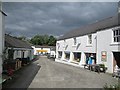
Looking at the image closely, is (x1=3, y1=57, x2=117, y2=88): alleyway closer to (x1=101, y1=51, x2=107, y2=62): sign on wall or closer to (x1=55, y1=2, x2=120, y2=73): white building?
(x1=55, y1=2, x2=120, y2=73): white building

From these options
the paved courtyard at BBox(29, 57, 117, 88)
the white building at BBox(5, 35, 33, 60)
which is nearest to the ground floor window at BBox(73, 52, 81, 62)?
the white building at BBox(5, 35, 33, 60)

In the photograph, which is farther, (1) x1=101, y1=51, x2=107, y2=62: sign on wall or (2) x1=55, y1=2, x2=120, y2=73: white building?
(1) x1=101, y1=51, x2=107, y2=62: sign on wall

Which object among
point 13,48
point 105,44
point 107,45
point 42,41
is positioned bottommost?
point 13,48

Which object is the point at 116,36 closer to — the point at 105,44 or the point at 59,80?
the point at 105,44

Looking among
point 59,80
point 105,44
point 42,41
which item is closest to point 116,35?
point 105,44

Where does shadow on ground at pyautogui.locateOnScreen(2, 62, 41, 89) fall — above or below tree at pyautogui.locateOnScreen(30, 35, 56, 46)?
below

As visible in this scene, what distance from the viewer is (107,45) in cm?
2108

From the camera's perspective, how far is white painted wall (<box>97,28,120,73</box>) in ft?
65.8

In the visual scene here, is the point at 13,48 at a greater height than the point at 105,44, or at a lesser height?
lesser

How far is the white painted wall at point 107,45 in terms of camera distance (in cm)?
2005

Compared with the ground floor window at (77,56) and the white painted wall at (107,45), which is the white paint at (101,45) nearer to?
the white painted wall at (107,45)

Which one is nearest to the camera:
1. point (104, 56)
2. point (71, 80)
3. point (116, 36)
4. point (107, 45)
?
point (71, 80)

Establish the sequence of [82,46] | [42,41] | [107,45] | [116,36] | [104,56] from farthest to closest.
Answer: [42,41]
[82,46]
[104,56]
[107,45]
[116,36]

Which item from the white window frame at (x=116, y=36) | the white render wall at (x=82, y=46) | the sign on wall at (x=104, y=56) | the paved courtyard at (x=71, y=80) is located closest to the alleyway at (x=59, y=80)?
the paved courtyard at (x=71, y=80)
